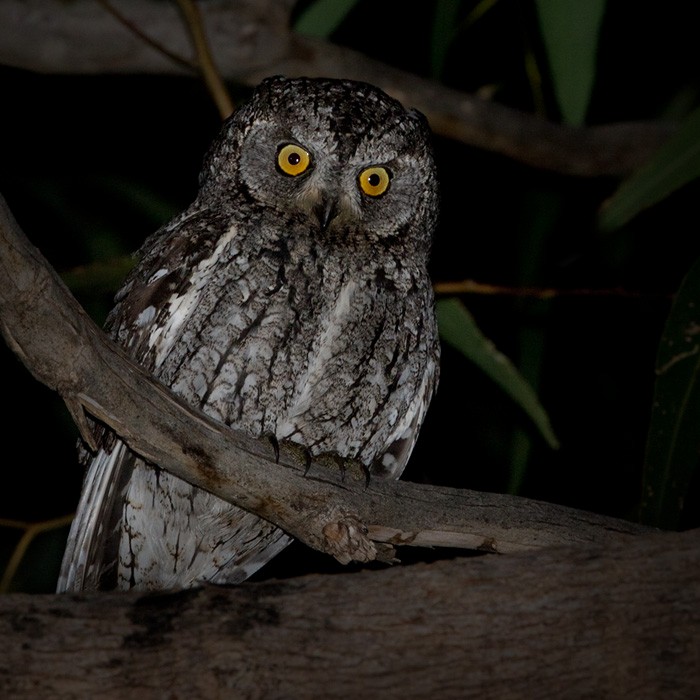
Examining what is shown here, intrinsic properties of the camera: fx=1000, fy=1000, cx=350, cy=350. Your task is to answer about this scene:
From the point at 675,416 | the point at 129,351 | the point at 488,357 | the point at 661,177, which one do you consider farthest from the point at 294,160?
the point at 675,416

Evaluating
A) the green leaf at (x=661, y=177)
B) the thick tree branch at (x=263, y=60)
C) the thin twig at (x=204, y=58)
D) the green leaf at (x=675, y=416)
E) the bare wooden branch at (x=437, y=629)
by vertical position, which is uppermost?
the thick tree branch at (x=263, y=60)

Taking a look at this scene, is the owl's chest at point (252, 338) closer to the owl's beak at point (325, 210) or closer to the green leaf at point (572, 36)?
the owl's beak at point (325, 210)

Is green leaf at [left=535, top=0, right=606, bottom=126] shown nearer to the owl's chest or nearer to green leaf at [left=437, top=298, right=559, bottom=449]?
green leaf at [left=437, top=298, right=559, bottom=449]

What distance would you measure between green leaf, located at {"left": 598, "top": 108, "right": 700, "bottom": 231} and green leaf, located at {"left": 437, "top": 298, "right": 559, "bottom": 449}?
0.43m

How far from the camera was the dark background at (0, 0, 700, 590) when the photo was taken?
377 cm

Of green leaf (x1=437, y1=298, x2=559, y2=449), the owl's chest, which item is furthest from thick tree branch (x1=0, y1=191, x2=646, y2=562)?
green leaf (x1=437, y1=298, x2=559, y2=449)

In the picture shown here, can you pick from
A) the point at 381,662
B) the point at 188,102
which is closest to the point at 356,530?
the point at 381,662

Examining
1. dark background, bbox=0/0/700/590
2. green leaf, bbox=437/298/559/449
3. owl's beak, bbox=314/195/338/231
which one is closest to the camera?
owl's beak, bbox=314/195/338/231

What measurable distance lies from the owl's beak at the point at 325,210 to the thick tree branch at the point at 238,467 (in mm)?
533

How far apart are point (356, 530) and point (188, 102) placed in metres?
Result: 2.94

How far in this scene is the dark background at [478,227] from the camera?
3.77 meters

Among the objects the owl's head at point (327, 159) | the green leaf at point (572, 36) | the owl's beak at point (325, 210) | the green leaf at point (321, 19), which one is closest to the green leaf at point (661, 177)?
the green leaf at point (572, 36)

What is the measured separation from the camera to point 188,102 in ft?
14.2

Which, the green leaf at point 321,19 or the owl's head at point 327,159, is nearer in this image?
the owl's head at point 327,159
